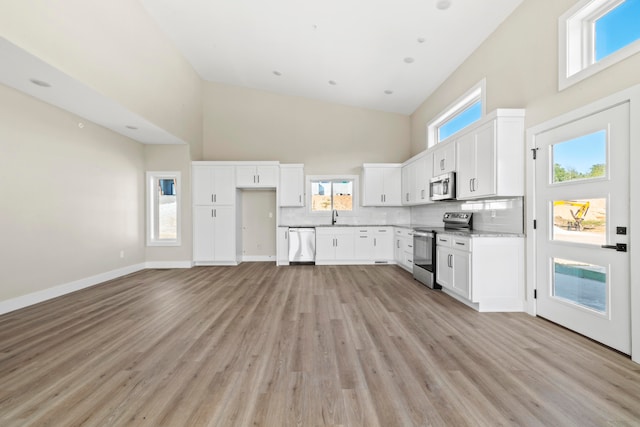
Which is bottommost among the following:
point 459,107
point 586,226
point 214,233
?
point 214,233

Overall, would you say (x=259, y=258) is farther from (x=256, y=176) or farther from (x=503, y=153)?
(x=503, y=153)

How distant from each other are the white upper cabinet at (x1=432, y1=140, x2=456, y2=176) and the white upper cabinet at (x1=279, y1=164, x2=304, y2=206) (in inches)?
121

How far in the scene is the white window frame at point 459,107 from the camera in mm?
3866

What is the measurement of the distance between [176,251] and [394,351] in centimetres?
532

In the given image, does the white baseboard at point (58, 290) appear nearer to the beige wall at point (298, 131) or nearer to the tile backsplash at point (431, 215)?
the beige wall at point (298, 131)

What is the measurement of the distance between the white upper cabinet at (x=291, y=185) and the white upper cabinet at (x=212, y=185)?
1163 mm

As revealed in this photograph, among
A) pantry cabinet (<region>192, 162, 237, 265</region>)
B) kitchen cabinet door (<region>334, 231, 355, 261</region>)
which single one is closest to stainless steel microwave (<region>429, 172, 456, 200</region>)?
kitchen cabinet door (<region>334, 231, 355, 261</region>)

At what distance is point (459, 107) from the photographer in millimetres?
4676

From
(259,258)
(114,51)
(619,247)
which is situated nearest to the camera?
(619,247)

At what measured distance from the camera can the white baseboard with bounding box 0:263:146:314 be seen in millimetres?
3217

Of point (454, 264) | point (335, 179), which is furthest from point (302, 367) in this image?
point (335, 179)

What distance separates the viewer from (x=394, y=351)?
2.20m

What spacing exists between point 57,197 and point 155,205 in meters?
2.06

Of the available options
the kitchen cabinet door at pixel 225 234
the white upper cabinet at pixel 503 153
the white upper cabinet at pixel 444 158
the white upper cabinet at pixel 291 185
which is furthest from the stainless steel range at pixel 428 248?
the kitchen cabinet door at pixel 225 234
